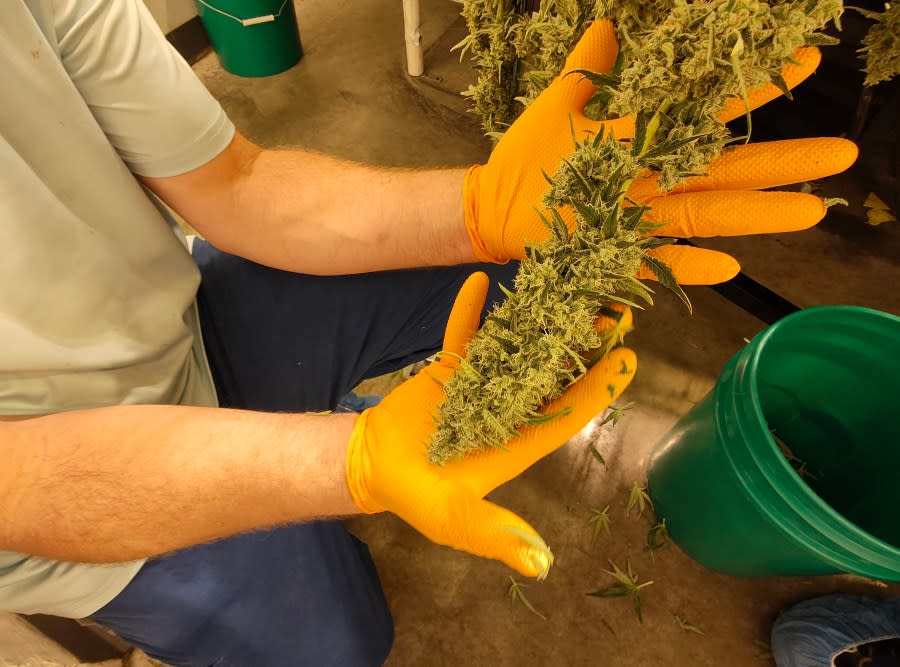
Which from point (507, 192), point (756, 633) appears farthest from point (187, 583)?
point (756, 633)

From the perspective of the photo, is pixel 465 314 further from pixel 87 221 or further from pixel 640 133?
pixel 87 221

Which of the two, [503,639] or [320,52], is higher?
[320,52]

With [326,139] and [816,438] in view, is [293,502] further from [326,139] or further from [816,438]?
[326,139]

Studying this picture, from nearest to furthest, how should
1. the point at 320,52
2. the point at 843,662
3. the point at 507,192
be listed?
the point at 507,192 < the point at 843,662 < the point at 320,52

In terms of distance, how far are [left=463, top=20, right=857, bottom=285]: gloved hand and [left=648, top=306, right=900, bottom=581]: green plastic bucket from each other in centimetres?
33

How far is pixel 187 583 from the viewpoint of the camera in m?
0.91

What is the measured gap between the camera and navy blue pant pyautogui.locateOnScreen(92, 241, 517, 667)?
0.93 metres

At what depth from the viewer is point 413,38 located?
95.4 inches

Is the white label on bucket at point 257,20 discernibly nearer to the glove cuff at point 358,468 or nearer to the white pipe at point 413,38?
the white pipe at point 413,38

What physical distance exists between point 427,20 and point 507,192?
8.05 ft

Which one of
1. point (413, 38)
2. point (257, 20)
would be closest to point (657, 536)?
point (413, 38)

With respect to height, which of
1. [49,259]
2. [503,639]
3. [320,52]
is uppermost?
[49,259]

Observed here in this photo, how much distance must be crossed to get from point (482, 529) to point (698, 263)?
530 mm

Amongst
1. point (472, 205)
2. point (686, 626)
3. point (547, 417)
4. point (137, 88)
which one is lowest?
point (686, 626)
